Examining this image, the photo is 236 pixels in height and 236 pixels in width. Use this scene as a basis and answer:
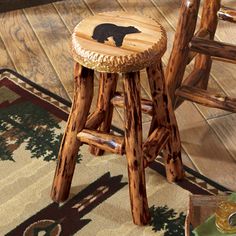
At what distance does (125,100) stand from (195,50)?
34cm

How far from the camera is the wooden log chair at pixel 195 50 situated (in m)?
1.55

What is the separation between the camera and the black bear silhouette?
4.39 ft

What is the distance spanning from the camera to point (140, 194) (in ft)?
4.78

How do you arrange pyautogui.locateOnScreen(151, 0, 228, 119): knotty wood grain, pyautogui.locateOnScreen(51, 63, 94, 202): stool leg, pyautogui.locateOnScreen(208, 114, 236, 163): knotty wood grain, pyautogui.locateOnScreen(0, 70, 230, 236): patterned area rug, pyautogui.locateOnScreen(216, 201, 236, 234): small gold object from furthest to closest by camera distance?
1. pyautogui.locateOnScreen(151, 0, 228, 119): knotty wood grain
2. pyautogui.locateOnScreen(208, 114, 236, 163): knotty wood grain
3. pyautogui.locateOnScreen(0, 70, 230, 236): patterned area rug
4. pyautogui.locateOnScreen(51, 63, 94, 202): stool leg
5. pyautogui.locateOnScreen(216, 201, 236, 234): small gold object

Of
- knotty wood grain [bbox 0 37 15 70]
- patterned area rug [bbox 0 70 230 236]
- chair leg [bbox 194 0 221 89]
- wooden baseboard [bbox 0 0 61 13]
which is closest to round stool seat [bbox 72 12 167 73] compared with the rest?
chair leg [bbox 194 0 221 89]

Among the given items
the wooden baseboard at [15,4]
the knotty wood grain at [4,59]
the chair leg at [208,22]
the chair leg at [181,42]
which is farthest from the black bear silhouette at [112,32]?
the wooden baseboard at [15,4]

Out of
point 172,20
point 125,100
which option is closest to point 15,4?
point 172,20

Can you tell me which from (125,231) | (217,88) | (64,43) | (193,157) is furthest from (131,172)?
(64,43)

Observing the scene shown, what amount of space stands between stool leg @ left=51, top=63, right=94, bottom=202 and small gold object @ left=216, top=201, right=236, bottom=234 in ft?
1.34

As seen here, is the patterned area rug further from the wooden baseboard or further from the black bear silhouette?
the wooden baseboard

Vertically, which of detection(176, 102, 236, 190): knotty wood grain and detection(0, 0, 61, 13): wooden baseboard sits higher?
detection(0, 0, 61, 13): wooden baseboard

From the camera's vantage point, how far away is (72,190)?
5.31 ft

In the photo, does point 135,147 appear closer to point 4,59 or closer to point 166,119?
point 166,119

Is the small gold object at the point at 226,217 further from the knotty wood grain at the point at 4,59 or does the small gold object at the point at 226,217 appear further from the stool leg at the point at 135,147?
the knotty wood grain at the point at 4,59
